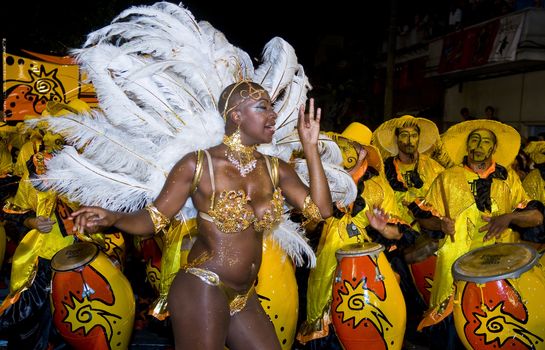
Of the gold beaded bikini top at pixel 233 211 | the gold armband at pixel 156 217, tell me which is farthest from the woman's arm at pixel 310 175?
the gold armband at pixel 156 217

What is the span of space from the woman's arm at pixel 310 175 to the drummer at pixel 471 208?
6.43 ft

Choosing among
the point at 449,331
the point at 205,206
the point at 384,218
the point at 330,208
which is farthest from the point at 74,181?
the point at 449,331

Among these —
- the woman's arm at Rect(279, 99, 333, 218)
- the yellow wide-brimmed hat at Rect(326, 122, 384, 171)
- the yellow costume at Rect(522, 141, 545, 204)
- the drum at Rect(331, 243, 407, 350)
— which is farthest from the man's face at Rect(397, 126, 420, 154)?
the woman's arm at Rect(279, 99, 333, 218)

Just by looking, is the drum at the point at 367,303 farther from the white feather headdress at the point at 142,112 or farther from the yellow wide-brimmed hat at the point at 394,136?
the yellow wide-brimmed hat at the point at 394,136

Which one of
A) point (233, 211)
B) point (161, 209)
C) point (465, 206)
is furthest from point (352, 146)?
point (161, 209)

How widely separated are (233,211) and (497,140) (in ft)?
10.0

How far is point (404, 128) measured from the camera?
6.83m

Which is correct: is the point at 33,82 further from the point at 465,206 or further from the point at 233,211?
the point at 465,206

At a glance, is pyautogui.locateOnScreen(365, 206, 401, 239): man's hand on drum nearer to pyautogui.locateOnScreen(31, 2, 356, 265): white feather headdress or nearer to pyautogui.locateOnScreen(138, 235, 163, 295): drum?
pyautogui.locateOnScreen(31, 2, 356, 265): white feather headdress

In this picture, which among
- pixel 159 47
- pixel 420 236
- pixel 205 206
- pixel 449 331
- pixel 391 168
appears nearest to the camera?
pixel 205 206

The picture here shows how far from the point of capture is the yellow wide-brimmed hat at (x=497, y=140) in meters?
5.58

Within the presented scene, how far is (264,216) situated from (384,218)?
2057 mm

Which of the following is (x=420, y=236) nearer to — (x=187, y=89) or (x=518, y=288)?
(x=518, y=288)

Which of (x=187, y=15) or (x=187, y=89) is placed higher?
(x=187, y=15)
